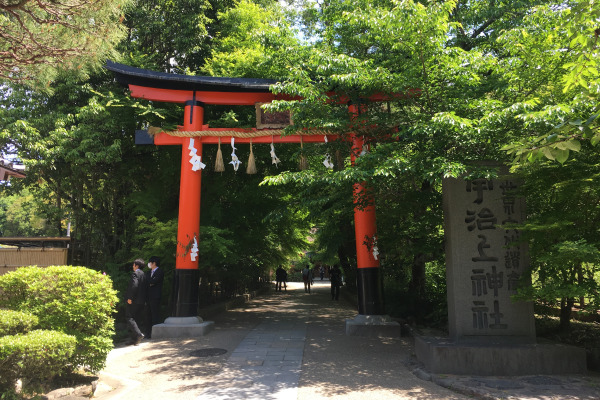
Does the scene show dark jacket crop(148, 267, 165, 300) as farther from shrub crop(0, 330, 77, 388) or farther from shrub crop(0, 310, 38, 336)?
shrub crop(0, 330, 77, 388)

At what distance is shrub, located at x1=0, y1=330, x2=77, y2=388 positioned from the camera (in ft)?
14.3

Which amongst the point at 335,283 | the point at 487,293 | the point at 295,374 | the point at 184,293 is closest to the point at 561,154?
the point at 487,293

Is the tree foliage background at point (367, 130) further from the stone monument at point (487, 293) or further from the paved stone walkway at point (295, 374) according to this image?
Result: the paved stone walkway at point (295, 374)

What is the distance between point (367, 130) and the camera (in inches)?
324

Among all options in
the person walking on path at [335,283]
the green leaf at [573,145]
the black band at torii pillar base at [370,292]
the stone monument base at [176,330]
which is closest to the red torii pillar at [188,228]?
the stone monument base at [176,330]

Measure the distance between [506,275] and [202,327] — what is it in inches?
257

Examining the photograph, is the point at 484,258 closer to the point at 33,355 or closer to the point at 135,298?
the point at 33,355

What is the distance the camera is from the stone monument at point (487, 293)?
591 cm

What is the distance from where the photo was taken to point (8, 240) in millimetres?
9750

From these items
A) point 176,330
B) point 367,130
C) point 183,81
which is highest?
point 183,81

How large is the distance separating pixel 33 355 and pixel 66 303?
0.96 metres

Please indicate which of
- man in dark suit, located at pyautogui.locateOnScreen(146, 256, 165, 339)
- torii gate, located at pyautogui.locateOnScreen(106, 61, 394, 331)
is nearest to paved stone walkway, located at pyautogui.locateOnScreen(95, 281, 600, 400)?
man in dark suit, located at pyautogui.locateOnScreen(146, 256, 165, 339)

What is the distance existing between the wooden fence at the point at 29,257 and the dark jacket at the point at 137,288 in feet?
6.69

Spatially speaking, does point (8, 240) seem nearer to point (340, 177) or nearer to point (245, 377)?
point (245, 377)
